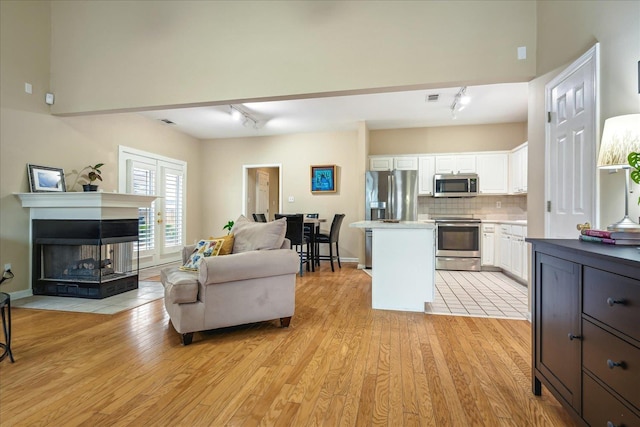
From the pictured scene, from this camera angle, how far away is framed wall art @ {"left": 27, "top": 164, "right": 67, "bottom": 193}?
378 centimetres

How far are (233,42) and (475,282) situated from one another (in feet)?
14.6

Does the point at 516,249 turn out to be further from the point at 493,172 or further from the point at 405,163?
the point at 405,163

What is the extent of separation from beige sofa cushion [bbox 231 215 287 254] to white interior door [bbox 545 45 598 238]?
7.38ft

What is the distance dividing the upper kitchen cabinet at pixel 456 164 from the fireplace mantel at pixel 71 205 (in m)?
5.10

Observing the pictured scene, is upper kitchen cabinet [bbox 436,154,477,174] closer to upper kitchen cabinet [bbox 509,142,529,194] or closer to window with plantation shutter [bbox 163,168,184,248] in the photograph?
upper kitchen cabinet [bbox 509,142,529,194]

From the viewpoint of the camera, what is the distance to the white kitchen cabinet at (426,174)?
5.87m

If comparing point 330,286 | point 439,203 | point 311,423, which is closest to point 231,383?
point 311,423

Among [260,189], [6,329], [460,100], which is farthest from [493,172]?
[6,329]

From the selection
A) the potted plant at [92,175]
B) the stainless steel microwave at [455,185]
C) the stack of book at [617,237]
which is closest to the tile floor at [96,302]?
the potted plant at [92,175]

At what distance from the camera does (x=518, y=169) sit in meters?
5.21

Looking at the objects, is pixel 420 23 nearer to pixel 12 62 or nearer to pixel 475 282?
pixel 475 282

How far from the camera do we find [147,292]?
400cm

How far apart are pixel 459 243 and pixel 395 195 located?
136 centimetres

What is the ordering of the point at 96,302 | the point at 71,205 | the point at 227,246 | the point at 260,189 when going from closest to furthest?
the point at 227,246
the point at 96,302
the point at 71,205
the point at 260,189
